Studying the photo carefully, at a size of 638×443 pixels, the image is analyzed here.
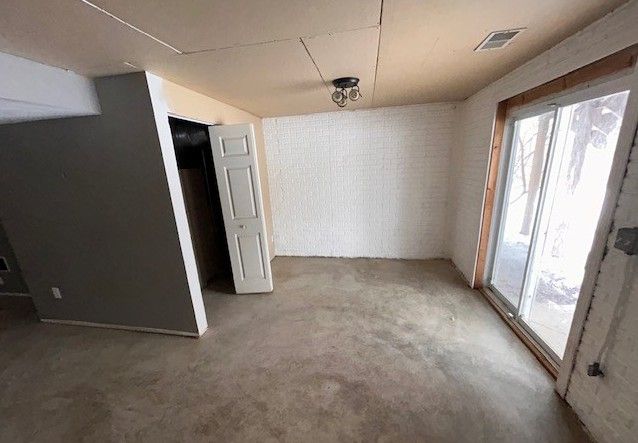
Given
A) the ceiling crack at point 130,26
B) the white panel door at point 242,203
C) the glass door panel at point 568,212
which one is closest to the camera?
the ceiling crack at point 130,26

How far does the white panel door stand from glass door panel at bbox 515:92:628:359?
8.51 feet

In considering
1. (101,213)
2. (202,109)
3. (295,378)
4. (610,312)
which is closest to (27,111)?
(101,213)

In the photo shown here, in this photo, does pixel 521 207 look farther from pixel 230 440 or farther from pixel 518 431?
pixel 230 440

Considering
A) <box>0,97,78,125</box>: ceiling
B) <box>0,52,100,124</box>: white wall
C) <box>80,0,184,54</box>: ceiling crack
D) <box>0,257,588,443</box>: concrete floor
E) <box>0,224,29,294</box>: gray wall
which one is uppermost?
<box>80,0,184,54</box>: ceiling crack

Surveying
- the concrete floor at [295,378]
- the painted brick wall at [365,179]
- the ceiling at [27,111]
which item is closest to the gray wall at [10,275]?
the concrete floor at [295,378]

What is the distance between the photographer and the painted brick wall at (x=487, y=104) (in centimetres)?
132

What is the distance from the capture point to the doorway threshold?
1.83 m

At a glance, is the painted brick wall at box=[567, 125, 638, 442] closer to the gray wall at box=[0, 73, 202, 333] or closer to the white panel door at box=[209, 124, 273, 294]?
the white panel door at box=[209, 124, 273, 294]

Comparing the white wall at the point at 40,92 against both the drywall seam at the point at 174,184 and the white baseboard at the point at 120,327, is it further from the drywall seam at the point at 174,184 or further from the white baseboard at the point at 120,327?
the white baseboard at the point at 120,327

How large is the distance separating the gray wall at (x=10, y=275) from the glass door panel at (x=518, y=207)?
563 cm

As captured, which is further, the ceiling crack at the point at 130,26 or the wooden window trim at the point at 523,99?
the wooden window trim at the point at 523,99

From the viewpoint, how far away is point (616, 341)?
1.30m

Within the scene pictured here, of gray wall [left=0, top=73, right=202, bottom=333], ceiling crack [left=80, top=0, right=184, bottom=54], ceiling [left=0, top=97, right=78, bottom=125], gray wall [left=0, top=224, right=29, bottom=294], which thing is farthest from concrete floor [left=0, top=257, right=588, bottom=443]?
ceiling crack [left=80, top=0, right=184, bottom=54]

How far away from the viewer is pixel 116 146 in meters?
2.02
